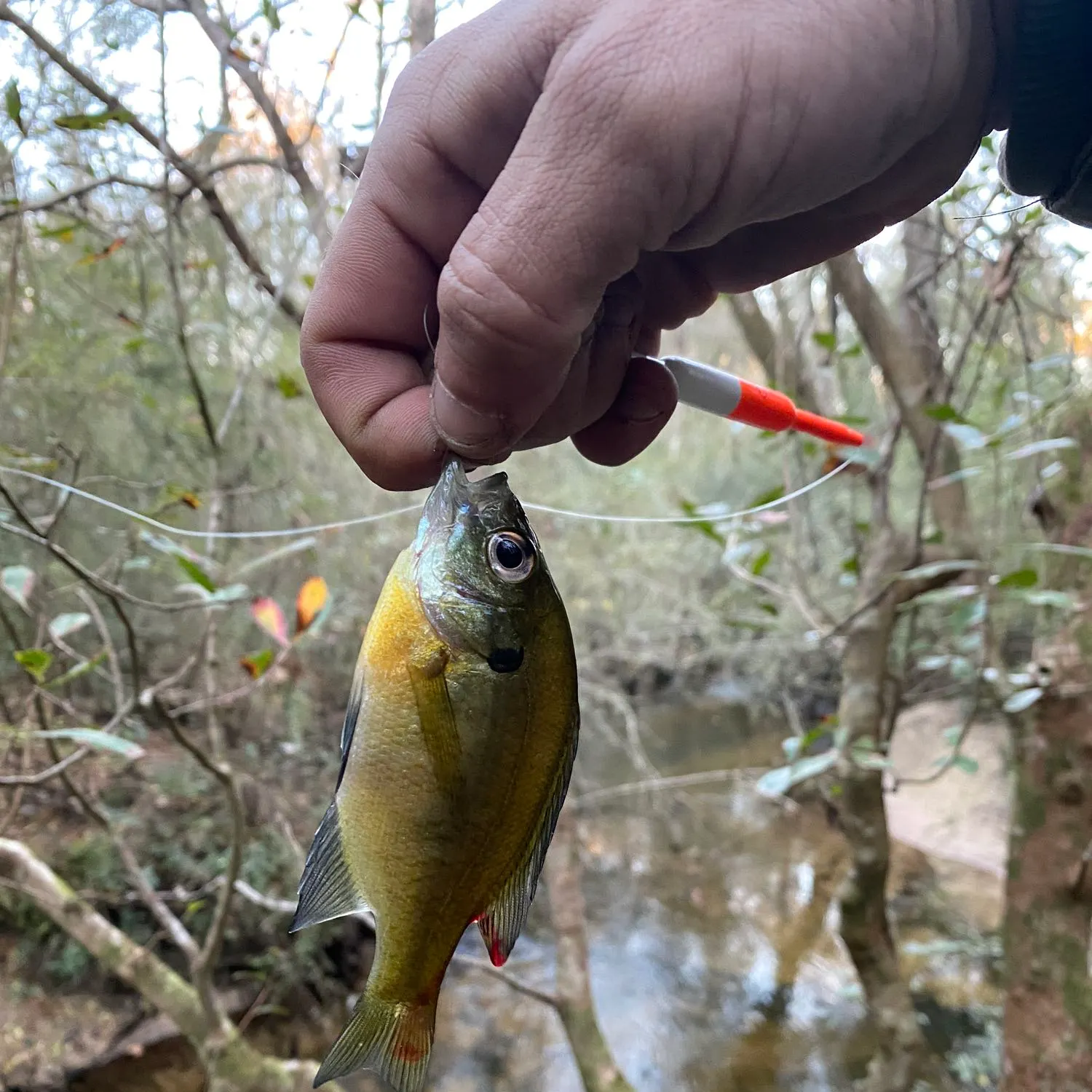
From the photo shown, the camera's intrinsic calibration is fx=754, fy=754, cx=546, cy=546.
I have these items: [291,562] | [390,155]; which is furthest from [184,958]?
[390,155]

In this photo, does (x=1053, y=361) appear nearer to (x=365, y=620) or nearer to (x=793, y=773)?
(x=793, y=773)

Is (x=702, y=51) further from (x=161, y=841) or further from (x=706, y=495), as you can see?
(x=706, y=495)

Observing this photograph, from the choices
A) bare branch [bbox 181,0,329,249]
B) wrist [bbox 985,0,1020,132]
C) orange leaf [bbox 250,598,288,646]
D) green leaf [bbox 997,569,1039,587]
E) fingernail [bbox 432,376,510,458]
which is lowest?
orange leaf [bbox 250,598,288,646]

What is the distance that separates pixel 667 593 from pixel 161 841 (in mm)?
3096

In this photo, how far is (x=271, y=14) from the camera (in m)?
1.51

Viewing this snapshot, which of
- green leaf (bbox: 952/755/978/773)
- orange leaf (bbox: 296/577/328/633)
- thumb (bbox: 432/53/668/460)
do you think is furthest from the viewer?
green leaf (bbox: 952/755/978/773)

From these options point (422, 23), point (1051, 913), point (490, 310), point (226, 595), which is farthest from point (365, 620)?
point (490, 310)

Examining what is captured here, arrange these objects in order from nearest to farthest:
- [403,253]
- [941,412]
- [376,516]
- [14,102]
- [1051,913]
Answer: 1. [403,253]
2. [376,516]
3. [14,102]
4. [941,412]
5. [1051,913]

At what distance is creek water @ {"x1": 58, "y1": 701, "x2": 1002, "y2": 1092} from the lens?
3.00 meters

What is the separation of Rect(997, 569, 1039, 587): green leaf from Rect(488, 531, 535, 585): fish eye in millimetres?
1509

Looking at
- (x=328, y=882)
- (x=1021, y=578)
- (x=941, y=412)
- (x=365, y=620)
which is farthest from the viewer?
(x=365, y=620)

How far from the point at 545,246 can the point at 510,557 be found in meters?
0.25

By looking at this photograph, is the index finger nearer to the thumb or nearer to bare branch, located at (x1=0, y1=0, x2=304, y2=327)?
the thumb

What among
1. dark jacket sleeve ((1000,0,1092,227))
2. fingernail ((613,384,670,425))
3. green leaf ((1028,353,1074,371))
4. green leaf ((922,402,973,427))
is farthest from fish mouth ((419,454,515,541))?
green leaf ((1028,353,1074,371))
